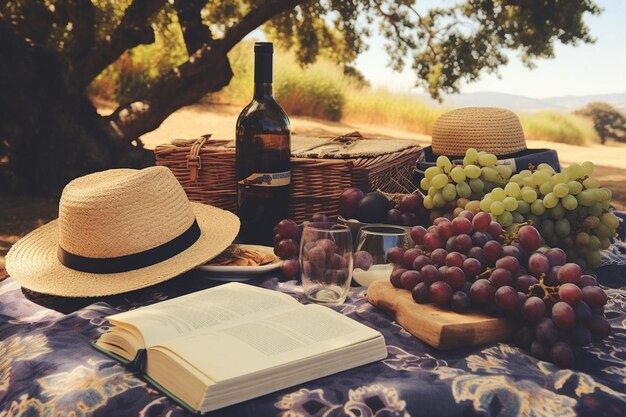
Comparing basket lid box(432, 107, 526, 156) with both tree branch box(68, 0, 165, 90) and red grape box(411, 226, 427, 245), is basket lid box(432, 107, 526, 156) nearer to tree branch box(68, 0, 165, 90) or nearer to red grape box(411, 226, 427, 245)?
red grape box(411, 226, 427, 245)

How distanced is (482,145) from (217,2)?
7515 mm

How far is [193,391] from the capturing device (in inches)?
39.8

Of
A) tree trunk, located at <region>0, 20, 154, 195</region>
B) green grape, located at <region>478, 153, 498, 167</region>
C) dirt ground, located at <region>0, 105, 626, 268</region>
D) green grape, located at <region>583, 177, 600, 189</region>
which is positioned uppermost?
green grape, located at <region>478, 153, 498, 167</region>

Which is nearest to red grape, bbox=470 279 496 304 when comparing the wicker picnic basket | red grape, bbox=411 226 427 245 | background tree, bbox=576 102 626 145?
red grape, bbox=411 226 427 245

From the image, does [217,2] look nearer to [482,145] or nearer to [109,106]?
[109,106]

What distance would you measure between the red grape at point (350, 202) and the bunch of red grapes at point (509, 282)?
18.5 inches

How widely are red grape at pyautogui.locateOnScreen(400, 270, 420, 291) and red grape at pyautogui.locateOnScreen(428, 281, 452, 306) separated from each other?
58 millimetres

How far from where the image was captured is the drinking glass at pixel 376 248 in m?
1.48

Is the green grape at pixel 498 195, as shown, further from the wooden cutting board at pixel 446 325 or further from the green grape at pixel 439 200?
the wooden cutting board at pixel 446 325

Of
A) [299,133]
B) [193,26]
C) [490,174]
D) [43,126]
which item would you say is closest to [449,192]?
[490,174]

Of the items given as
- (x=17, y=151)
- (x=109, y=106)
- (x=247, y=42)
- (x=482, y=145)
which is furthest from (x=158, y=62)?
(x=482, y=145)

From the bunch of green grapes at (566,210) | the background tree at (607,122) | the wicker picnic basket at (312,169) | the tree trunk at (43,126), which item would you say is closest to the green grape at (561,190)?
the bunch of green grapes at (566,210)

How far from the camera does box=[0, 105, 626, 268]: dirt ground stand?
669 cm

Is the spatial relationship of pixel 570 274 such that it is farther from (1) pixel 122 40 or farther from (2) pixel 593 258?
(1) pixel 122 40
